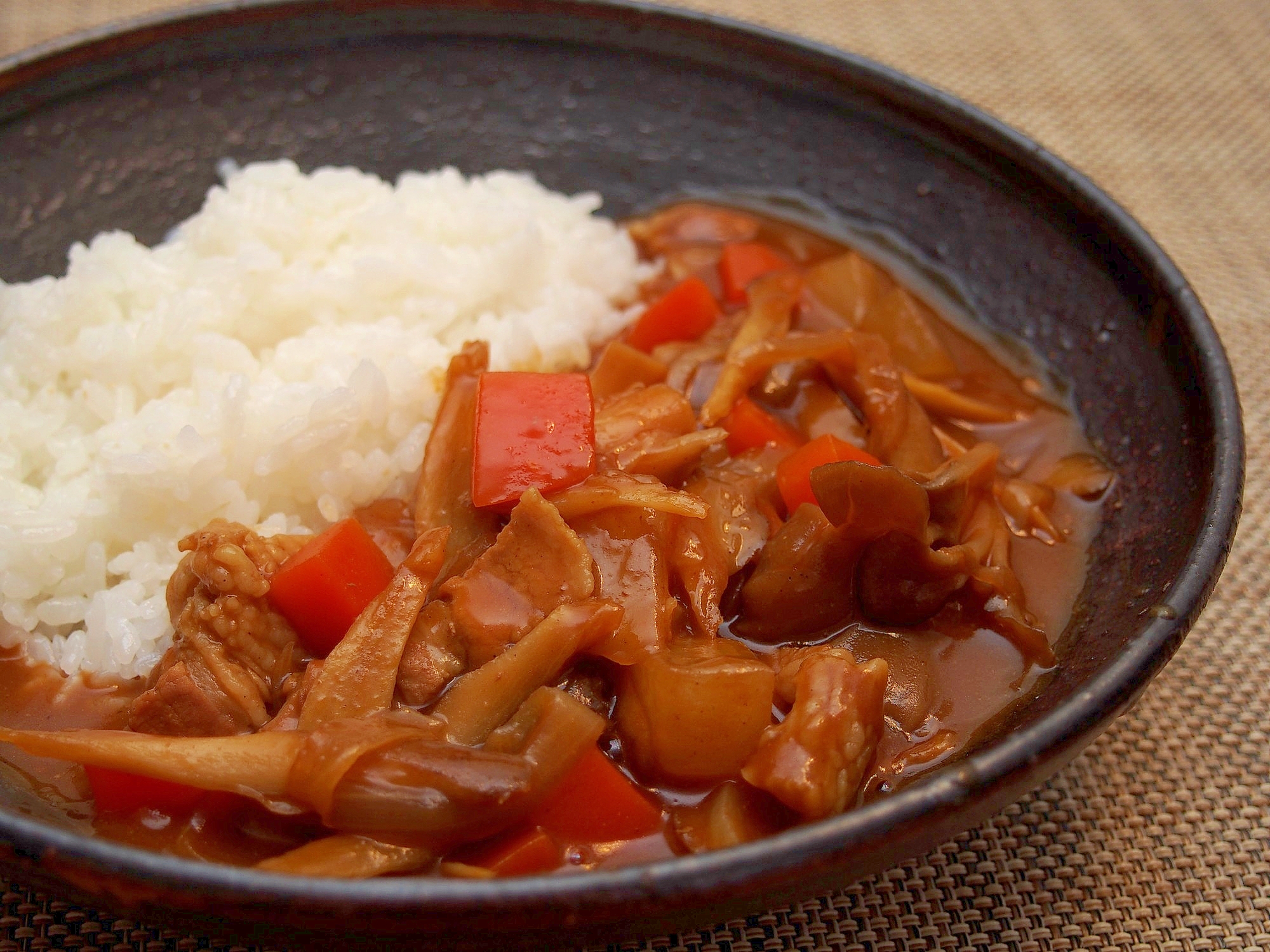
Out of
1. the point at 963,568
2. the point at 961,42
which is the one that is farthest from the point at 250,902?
the point at 961,42

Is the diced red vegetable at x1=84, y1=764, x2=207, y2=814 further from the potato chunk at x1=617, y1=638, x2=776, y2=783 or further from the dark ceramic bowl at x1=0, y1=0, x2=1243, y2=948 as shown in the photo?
the potato chunk at x1=617, y1=638, x2=776, y2=783

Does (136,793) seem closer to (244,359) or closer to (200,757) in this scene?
(200,757)

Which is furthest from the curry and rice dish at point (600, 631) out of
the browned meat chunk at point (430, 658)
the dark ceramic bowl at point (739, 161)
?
the dark ceramic bowl at point (739, 161)

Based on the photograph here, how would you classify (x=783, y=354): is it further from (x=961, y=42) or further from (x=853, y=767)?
(x=961, y=42)

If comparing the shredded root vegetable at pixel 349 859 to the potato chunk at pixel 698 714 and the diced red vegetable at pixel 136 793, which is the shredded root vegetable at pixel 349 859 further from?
the potato chunk at pixel 698 714

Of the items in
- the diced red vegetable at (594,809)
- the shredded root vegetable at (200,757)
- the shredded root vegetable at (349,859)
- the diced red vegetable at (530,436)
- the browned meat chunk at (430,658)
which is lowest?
the diced red vegetable at (594,809)

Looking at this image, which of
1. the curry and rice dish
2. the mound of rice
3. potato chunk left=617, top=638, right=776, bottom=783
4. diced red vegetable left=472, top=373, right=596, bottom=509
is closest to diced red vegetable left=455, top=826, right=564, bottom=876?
the curry and rice dish
